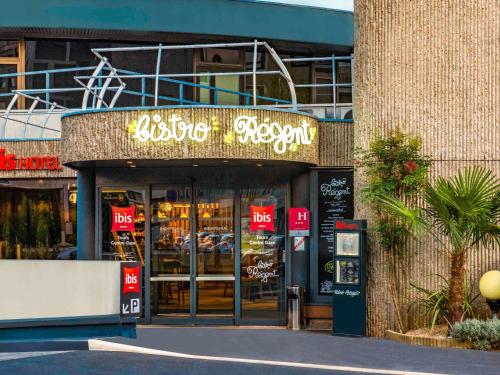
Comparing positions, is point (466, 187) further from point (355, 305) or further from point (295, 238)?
point (295, 238)

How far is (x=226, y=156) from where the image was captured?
17000mm

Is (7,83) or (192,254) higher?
(7,83)

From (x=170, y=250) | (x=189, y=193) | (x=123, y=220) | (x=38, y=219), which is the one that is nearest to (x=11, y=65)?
(x=38, y=219)

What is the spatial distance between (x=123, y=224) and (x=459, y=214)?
6.88 metres

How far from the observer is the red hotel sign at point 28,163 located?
66.6 feet

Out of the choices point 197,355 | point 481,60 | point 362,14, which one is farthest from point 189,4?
point 197,355

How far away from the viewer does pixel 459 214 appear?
1545cm

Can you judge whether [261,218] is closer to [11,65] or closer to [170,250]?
[170,250]

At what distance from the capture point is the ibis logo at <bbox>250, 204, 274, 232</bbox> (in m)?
18.6

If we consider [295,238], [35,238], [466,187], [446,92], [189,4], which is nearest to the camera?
[466,187]

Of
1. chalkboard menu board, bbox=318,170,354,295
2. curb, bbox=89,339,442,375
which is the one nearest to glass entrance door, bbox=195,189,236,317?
chalkboard menu board, bbox=318,170,354,295

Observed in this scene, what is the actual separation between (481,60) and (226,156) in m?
4.67

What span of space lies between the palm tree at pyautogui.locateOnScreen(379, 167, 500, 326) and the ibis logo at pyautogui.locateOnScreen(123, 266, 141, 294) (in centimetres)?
430

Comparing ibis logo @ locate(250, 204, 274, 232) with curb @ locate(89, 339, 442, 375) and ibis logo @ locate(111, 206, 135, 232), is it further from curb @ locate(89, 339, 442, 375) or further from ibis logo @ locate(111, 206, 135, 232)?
curb @ locate(89, 339, 442, 375)
